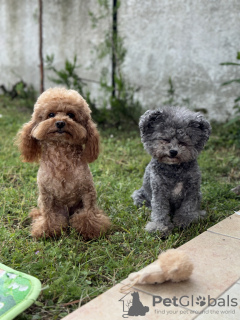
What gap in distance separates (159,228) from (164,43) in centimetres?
432

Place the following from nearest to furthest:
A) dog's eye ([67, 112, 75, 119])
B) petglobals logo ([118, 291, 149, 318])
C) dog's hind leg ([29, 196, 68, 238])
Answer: petglobals logo ([118, 291, 149, 318])
dog's eye ([67, 112, 75, 119])
dog's hind leg ([29, 196, 68, 238])

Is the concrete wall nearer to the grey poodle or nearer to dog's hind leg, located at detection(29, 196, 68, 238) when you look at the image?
the grey poodle

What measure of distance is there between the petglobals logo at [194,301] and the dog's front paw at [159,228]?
3.00 feet

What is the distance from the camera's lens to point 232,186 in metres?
4.25

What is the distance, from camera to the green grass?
2.46 meters

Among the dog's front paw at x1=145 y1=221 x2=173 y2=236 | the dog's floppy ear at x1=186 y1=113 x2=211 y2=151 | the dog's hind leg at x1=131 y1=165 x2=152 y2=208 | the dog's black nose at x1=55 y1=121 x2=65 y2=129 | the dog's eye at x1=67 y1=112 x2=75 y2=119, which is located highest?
the dog's eye at x1=67 y1=112 x2=75 y2=119

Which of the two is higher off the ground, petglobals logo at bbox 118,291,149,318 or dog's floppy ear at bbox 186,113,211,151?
dog's floppy ear at bbox 186,113,211,151

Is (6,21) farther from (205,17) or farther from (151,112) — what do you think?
(151,112)

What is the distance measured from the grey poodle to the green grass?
0.48 feet

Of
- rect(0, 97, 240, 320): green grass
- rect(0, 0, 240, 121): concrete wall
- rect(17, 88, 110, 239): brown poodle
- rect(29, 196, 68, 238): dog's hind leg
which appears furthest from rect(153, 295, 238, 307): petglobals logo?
rect(0, 0, 240, 121): concrete wall

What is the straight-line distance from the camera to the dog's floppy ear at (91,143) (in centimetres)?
309

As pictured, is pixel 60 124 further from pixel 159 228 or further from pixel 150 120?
pixel 159 228

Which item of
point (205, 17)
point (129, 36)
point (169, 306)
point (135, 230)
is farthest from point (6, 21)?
point (169, 306)

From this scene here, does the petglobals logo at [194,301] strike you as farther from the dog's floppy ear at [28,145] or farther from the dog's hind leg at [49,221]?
the dog's floppy ear at [28,145]
